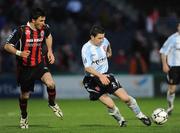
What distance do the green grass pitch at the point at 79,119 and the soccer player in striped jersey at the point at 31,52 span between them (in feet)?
2.19

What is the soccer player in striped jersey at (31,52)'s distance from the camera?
44.4 feet

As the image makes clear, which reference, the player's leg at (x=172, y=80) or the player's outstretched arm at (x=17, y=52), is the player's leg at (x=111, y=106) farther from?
the player's leg at (x=172, y=80)

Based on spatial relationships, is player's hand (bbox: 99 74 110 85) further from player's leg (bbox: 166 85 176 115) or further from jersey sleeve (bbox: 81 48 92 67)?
player's leg (bbox: 166 85 176 115)

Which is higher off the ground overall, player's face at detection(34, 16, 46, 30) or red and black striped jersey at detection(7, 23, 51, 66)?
player's face at detection(34, 16, 46, 30)

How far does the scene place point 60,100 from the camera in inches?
961

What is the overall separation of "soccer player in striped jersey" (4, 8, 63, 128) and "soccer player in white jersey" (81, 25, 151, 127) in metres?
0.79

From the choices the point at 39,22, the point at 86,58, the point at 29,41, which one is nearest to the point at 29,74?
the point at 29,41

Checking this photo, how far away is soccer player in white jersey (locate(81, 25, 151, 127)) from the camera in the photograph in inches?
531

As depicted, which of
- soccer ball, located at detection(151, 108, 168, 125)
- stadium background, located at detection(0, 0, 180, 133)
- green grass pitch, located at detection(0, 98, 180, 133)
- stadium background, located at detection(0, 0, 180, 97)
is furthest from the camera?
stadium background, located at detection(0, 0, 180, 97)

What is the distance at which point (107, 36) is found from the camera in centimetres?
2650

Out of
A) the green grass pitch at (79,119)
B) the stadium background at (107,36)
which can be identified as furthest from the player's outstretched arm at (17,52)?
the stadium background at (107,36)

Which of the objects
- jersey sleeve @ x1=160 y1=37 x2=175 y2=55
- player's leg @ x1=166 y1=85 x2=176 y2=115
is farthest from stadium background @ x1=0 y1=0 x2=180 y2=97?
jersey sleeve @ x1=160 y1=37 x2=175 y2=55

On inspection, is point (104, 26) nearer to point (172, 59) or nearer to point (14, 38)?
point (172, 59)

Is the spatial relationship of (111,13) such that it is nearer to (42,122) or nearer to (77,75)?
(77,75)
